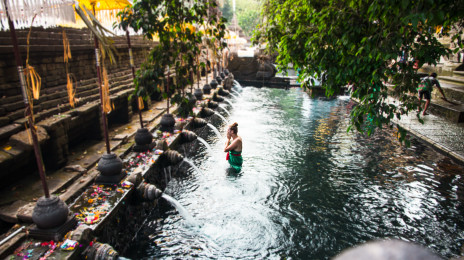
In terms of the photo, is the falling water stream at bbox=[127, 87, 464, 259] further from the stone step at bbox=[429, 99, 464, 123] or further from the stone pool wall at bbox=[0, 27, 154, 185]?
the stone step at bbox=[429, 99, 464, 123]

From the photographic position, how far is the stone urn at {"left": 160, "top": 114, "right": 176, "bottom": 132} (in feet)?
31.0

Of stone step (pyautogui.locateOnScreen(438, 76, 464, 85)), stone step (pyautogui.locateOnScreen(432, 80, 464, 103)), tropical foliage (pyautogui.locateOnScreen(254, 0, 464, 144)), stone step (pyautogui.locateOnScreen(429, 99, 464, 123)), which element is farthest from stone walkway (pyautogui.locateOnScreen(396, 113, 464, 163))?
tropical foliage (pyautogui.locateOnScreen(254, 0, 464, 144))

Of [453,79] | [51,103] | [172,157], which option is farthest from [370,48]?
[453,79]

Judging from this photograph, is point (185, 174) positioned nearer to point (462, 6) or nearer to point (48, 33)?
point (48, 33)

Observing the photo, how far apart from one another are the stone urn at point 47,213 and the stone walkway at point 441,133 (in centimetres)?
1052

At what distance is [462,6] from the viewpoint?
4426 mm

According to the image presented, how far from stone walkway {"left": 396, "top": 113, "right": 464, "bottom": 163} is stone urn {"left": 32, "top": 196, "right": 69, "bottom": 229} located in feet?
34.5

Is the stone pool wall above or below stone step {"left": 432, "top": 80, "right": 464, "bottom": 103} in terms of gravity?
above

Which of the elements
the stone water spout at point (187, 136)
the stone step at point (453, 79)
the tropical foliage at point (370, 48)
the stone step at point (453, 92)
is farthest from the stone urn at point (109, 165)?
the stone step at point (453, 79)

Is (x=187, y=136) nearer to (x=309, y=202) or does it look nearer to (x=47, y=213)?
(x=309, y=202)

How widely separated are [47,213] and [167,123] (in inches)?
221

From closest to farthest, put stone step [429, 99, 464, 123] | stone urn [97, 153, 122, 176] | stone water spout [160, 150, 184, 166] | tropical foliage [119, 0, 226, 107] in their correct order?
stone urn [97, 153, 122, 176]
tropical foliage [119, 0, 226, 107]
stone water spout [160, 150, 184, 166]
stone step [429, 99, 464, 123]

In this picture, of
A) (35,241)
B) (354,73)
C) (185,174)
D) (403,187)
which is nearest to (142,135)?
(185,174)

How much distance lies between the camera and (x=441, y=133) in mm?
10930
